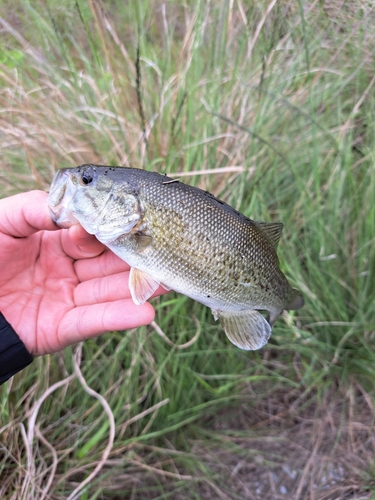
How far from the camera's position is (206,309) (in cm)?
259

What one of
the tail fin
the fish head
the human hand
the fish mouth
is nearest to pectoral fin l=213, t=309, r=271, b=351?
the tail fin

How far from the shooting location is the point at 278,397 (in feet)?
8.96

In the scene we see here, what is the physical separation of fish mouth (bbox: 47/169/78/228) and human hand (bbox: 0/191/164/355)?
0.05 meters

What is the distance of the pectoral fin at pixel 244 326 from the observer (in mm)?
1972

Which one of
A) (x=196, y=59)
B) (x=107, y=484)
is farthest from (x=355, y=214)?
(x=107, y=484)

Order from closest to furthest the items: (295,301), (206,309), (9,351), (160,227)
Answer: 1. (160,227)
2. (9,351)
3. (295,301)
4. (206,309)

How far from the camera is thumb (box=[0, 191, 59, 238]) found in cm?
173

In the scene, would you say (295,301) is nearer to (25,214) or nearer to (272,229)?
(272,229)

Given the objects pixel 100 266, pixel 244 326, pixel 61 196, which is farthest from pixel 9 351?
pixel 244 326

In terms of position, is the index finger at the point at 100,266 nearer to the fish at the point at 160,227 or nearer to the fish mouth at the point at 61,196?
the fish at the point at 160,227

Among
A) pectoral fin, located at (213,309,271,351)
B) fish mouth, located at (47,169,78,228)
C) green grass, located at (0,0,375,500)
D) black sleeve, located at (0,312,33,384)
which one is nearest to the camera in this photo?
fish mouth, located at (47,169,78,228)

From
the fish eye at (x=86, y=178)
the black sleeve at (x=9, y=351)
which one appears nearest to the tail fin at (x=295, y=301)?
the fish eye at (x=86, y=178)

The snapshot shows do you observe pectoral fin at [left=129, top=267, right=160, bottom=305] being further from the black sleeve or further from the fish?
the black sleeve

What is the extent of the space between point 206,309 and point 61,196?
1.29 m
